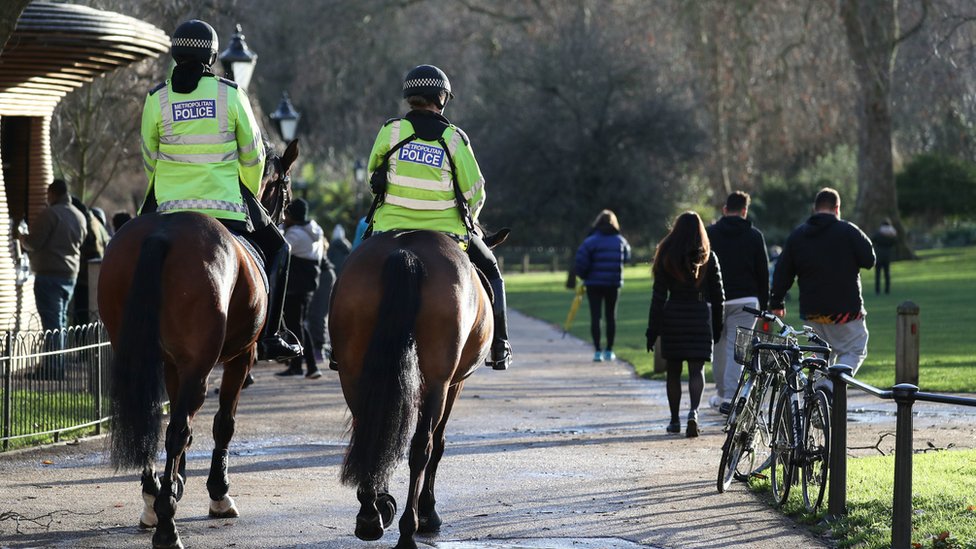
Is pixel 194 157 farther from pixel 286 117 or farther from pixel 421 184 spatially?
pixel 286 117

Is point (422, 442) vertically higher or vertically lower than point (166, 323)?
lower

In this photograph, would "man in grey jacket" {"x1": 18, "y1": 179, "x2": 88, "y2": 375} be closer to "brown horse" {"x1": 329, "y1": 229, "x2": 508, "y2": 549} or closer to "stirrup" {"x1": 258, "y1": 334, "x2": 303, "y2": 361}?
"stirrup" {"x1": 258, "y1": 334, "x2": 303, "y2": 361}

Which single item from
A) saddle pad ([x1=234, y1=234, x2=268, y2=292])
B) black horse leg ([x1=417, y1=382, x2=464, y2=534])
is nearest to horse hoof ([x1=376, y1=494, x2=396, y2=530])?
black horse leg ([x1=417, y1=382, x2=464, y2=534])

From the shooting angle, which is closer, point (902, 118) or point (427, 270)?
point (427, 270)

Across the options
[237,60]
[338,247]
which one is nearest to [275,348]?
[237,60]

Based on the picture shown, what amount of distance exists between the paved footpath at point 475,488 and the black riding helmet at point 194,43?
7.34 feet

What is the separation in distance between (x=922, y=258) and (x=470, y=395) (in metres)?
39.2

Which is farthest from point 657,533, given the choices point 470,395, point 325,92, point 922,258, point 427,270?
point 325,92

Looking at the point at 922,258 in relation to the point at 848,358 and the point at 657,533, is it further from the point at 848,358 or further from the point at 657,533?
the point at 657,533

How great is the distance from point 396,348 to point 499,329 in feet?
4.96

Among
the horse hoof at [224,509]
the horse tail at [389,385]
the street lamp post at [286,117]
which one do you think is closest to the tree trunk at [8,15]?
the horse hoof at [224,509]

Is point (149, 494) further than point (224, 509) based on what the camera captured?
No

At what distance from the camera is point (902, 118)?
176 ft

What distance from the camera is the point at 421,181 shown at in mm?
7633
